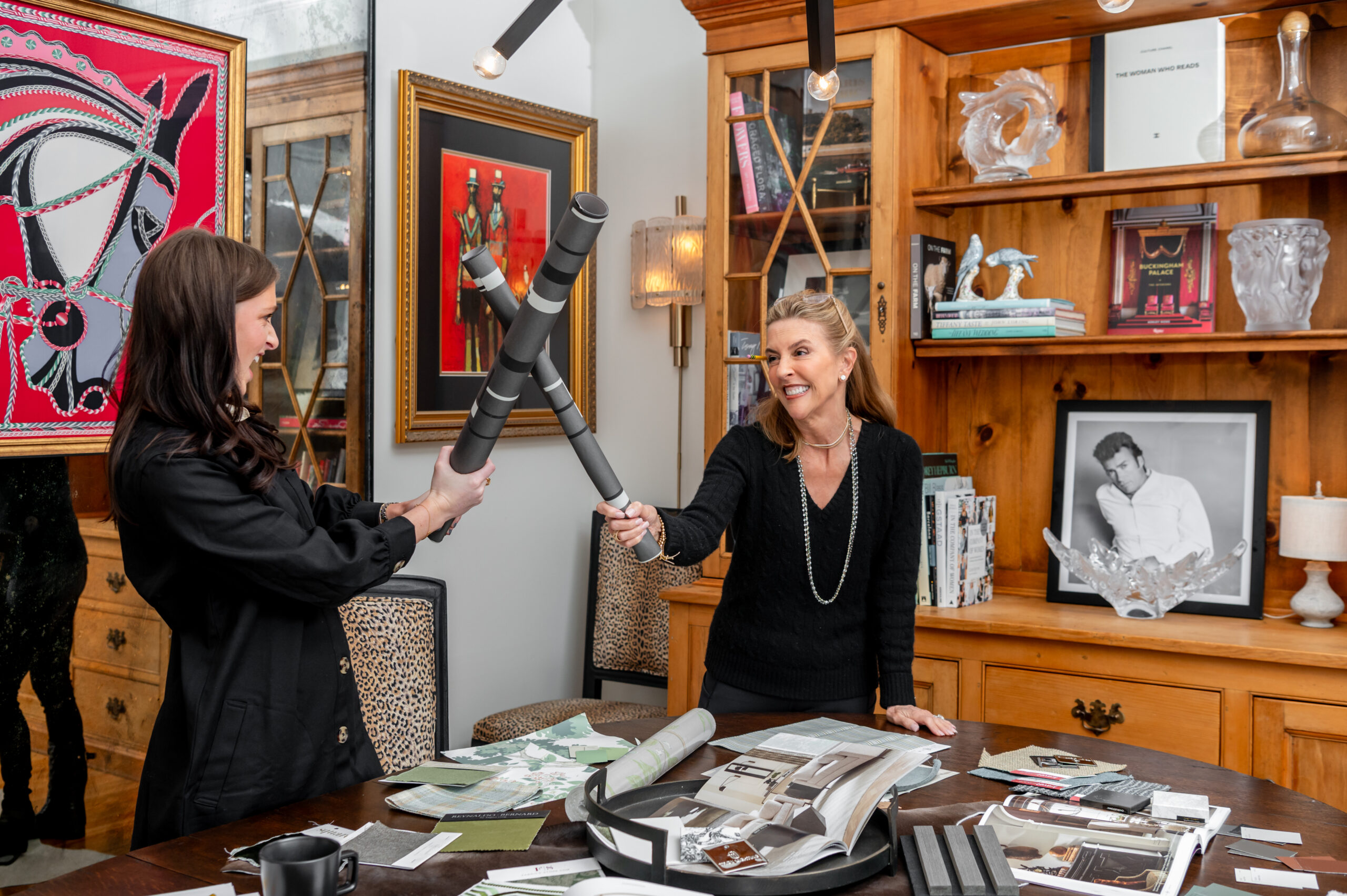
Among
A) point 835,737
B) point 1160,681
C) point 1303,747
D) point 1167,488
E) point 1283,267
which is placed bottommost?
point 1303,747

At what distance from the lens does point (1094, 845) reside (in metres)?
1.27

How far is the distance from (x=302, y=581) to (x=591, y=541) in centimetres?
220

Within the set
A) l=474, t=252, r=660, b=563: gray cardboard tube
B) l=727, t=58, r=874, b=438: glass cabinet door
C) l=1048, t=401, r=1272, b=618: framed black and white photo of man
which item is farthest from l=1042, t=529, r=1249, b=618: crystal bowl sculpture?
l=474, t=252, r=660, b=563: gray cardboard tube

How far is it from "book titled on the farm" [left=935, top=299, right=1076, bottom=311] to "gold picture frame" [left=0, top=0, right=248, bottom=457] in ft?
5.82

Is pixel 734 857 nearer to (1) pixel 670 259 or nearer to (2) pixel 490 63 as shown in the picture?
(2) pixel 490 63

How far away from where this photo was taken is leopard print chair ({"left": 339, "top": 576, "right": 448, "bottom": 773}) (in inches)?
85.0

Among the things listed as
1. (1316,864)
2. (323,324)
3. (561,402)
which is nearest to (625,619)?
(323,324)

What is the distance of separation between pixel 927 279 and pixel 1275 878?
1.95 metres

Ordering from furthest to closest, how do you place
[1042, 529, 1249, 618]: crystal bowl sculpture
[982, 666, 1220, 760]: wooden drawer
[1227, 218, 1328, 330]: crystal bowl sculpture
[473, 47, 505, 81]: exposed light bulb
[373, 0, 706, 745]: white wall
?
[373, 0, 706, 745]: white wall → [1042, 529, 1249, 618]: crystal bowl sculpture → [1227, 218, 1328, 330]: crystal bowl sculpture → [982, 666, 1220, 760]: wooden drawer → [473, 47, 505, 81]: exposed light bulb

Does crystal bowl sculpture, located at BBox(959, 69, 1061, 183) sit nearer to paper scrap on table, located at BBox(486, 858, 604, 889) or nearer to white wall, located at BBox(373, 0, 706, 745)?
white wall, located at BBox(373, 0, 706, 745)

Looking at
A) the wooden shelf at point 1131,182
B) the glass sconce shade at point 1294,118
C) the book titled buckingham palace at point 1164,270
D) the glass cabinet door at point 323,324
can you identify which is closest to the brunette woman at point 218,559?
the glass cabinet door at point 323,324

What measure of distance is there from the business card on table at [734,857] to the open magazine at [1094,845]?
28 centimetres

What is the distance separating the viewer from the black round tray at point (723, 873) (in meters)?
1.11

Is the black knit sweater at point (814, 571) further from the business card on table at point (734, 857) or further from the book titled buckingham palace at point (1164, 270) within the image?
the book titled buckingham palace at point (1164, 270)
